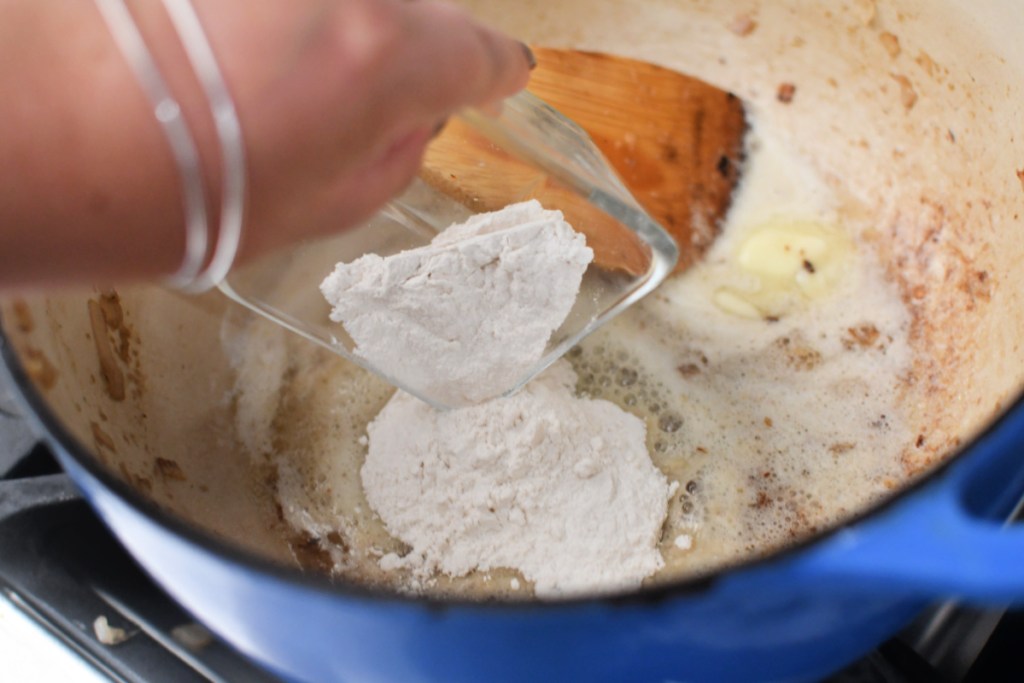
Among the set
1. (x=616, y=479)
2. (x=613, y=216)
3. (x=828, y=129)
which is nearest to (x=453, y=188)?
(x=613, y=216)

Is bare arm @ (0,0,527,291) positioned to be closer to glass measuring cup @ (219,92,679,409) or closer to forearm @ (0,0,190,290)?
forearm @ (0,0,190,290)

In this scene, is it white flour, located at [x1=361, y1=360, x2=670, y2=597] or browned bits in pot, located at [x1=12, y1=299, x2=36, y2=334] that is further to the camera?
white flour, located at [x1=361, y1=360, x2=670, y2=597]

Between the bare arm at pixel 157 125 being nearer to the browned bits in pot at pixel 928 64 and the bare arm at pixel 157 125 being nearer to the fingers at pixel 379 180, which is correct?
the fingers at pixel 379 180

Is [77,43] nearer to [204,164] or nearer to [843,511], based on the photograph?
[204,164]

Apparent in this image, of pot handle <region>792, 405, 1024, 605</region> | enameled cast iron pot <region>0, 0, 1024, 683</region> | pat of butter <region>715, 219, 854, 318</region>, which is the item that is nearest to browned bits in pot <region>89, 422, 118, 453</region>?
enameled cast iron pot <region>0, 0, 1024, 683</region>

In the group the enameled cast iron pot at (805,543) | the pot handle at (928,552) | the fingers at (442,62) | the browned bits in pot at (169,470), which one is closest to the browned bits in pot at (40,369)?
the enameled cast iron pot at (805,543)

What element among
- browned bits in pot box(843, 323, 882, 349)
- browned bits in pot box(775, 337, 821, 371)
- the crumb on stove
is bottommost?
the crumb on stove

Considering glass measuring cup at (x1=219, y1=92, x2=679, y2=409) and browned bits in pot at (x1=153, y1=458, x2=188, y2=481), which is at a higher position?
glass measuring cup at (x1=219, y1=92, x2=679, y2=409)
